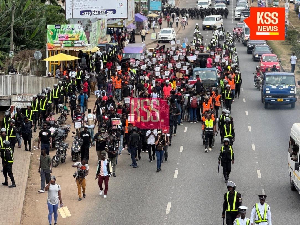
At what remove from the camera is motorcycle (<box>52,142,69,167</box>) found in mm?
30500

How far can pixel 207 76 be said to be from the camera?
44.7 m

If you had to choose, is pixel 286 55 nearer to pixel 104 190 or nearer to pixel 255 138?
pixel 255 138

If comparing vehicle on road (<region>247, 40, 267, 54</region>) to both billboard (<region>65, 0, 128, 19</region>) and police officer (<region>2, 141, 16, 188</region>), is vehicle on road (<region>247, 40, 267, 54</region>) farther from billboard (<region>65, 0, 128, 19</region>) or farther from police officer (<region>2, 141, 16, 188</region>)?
police officer (<region>2, 141, 16, 188</region>)

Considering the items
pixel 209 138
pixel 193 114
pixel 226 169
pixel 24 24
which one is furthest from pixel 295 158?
pixel 24 24

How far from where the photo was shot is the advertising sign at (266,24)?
225ft

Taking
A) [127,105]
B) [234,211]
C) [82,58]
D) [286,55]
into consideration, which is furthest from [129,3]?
[234,211]

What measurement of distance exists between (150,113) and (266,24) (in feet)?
121

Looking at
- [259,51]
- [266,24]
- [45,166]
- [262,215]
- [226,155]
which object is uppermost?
[266,24]

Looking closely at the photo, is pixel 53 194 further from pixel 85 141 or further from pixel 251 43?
pixel 251 43

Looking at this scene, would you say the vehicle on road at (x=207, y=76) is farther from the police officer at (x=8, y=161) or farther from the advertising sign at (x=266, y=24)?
the advertising sign at (x=266, y=24)

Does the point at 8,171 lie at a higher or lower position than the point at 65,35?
lower

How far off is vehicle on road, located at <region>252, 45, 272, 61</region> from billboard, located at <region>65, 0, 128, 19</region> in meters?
9.89

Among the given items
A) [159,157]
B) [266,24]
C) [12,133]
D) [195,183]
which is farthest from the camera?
[266,24]

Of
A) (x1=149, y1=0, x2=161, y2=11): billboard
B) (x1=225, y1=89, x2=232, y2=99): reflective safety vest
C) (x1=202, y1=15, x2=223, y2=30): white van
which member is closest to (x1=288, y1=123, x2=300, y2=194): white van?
(x1=225, y1=89, x2=232, y2=99): reflective safety vest
